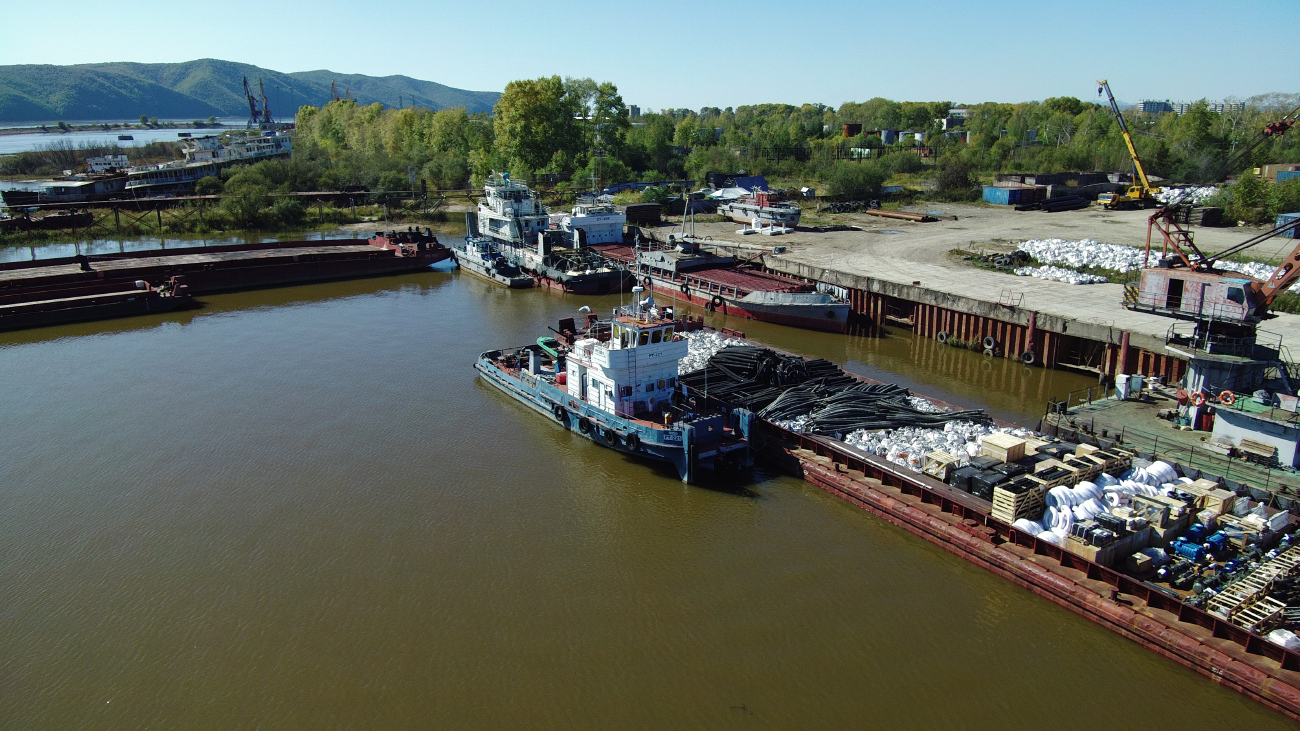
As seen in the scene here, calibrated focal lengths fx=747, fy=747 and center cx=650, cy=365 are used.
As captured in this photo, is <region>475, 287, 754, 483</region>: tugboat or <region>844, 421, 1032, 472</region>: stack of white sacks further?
<region>475, 287, 754, 483</region>: tugboat

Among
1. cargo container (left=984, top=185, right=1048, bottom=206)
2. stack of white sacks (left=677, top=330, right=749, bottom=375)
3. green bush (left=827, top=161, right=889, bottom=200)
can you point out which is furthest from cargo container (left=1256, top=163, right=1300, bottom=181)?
stack of white sacks (left=677, top=330, right=749, bottom=375)

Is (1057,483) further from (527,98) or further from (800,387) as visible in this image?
(527,98)

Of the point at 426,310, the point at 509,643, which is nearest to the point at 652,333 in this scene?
the point at 509,643

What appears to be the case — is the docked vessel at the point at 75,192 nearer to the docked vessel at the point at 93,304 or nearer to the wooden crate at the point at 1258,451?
the docked vessel at the point at 93,304

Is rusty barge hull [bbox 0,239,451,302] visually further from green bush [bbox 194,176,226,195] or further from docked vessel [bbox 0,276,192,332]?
green bush [bbox 194,176,226,195]

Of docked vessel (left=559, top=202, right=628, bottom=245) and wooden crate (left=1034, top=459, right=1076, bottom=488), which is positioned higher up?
docked vessel (left=559, top=202, right=628, bottom=245)

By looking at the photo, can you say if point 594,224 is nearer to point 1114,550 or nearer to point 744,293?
point 744,293

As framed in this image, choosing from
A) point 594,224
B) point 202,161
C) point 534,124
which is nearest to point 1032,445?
point 594,224
